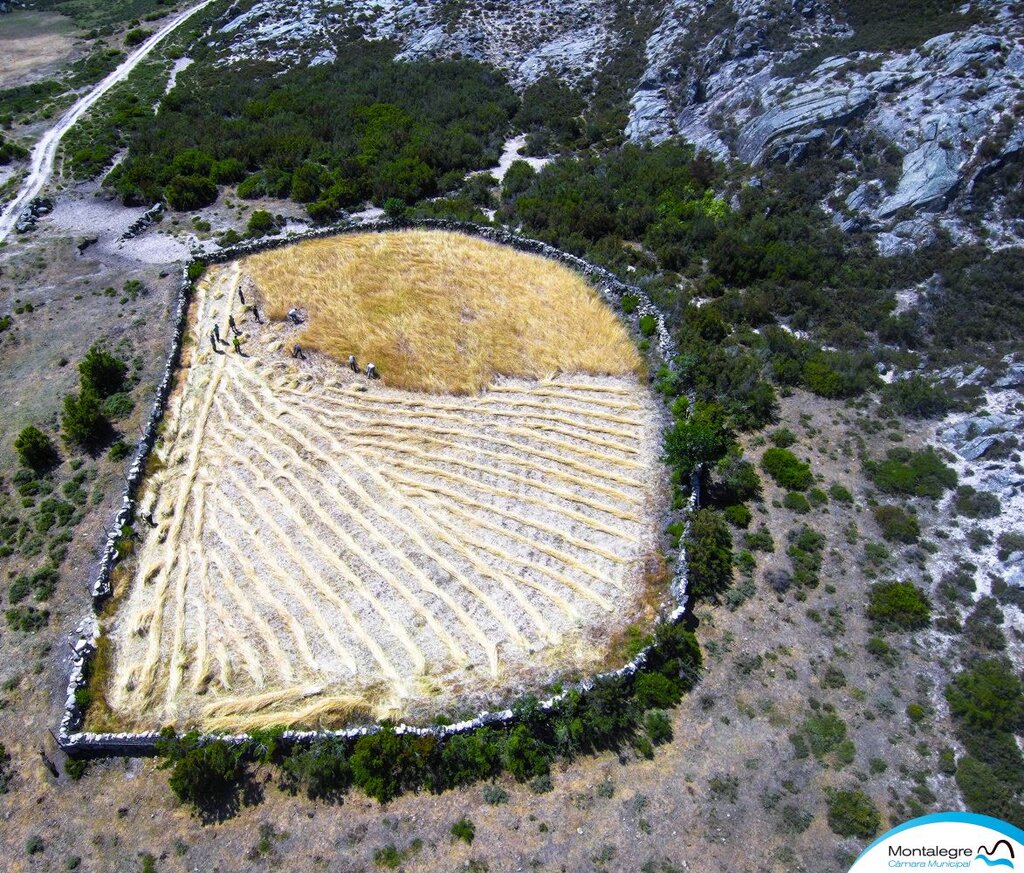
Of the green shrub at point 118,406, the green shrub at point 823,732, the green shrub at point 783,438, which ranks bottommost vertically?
the green shrub at point 823,732

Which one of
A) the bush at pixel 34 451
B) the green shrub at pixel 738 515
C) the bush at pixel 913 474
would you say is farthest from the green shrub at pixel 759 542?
the bush at pixel 34 451

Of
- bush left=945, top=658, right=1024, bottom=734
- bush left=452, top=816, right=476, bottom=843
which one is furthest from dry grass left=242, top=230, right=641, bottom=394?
bush left=452, top=816, right=476, bottom=843

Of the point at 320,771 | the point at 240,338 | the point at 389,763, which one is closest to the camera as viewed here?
the point at 320,771

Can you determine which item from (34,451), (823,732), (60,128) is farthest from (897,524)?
(60,128)

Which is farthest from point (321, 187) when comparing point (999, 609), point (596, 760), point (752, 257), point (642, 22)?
point (999, 609)

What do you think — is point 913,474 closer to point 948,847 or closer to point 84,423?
point 948,847

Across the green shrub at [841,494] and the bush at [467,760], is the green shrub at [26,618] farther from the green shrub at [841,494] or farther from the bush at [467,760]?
the green shrub at [841,494]

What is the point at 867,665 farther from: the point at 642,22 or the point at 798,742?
the point at 642,22
